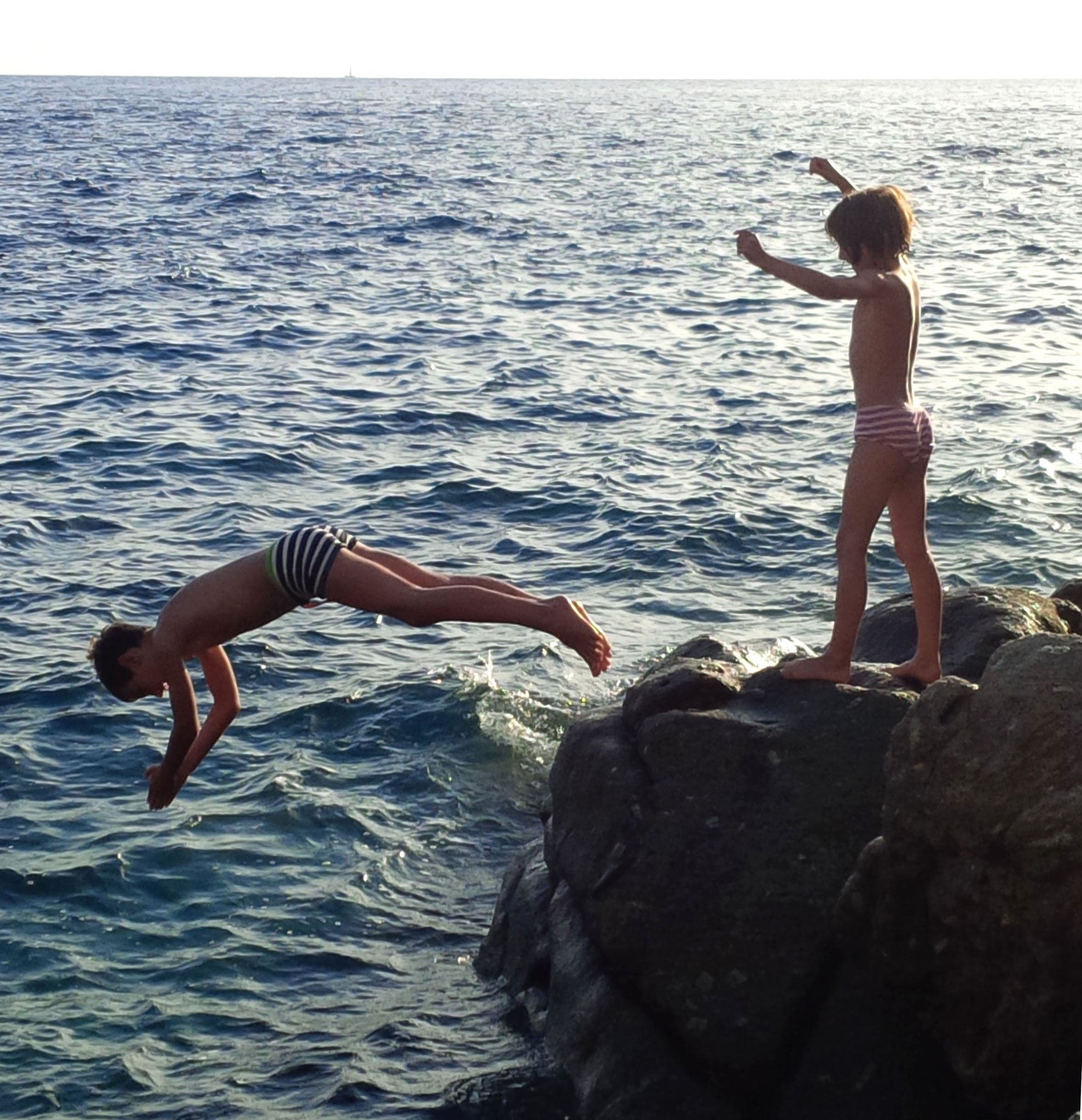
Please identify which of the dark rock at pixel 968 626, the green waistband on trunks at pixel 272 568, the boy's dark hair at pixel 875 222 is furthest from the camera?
the dark rock at pixel 968 626

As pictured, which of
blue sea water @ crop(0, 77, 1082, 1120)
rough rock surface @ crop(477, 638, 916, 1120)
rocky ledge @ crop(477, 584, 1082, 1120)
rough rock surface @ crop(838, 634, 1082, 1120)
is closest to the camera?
rough rock surface @ crop(838, 634, 1082, 1120)

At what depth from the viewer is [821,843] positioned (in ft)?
20.2

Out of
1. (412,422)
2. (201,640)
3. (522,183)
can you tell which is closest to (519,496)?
(412,422)

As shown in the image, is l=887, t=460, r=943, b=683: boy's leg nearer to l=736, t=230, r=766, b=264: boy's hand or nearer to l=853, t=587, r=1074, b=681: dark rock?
l=853, t=587, r=1074, b=681: dark rock

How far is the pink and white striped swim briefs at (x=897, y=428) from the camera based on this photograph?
6.47m

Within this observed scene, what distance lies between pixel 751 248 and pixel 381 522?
27.9ft

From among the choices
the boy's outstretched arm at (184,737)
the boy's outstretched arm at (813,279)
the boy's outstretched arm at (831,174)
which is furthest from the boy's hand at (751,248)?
the boy's outstretched arm at (184,737)

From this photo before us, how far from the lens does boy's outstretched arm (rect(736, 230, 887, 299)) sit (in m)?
6.11

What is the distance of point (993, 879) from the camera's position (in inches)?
205

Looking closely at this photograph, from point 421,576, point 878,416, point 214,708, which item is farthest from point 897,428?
point 214,708

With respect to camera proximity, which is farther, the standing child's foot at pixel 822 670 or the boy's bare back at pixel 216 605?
the boy's bare back at pixel 216 605

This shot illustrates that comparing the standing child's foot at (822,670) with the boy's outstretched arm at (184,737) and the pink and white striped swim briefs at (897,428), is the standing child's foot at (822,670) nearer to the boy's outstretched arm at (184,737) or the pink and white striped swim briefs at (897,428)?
the pink and white striped swim briefs at (897,428)

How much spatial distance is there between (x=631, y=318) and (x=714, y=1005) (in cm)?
1897

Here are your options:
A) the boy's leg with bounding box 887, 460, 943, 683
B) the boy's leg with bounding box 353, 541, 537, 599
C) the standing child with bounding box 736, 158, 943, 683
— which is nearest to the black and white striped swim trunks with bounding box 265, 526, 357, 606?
the boy's leg with bounding box 353, 541, 537, 599
